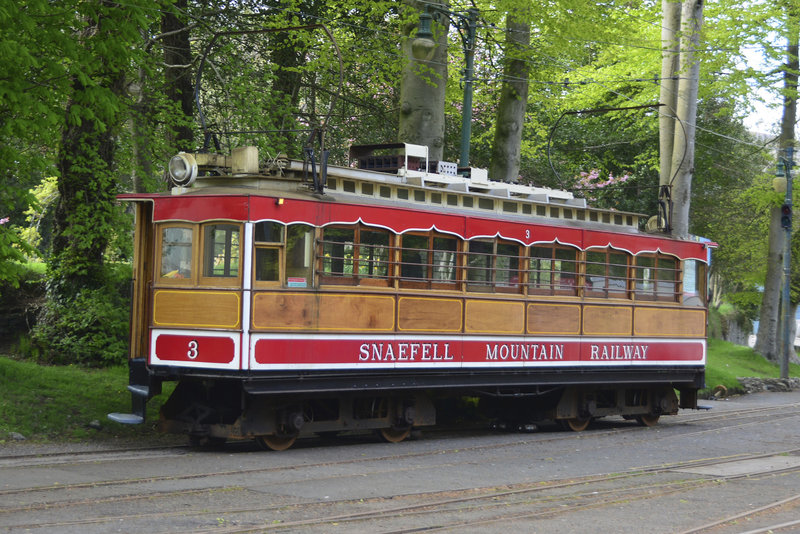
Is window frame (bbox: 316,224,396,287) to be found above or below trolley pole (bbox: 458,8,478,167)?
below

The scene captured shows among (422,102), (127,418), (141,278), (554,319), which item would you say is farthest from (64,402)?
(422,102)

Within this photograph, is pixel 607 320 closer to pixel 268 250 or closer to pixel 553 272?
pixel 553 272

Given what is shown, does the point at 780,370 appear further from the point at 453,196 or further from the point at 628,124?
the point at 453,196

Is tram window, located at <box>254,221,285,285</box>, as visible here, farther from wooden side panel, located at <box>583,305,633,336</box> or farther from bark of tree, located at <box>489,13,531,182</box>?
bark of tree, located at <box>489,13,531,182</box>

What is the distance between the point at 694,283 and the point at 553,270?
3738 mm

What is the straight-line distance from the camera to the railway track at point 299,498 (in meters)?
8.11

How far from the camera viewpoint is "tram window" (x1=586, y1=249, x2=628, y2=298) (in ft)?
52.3

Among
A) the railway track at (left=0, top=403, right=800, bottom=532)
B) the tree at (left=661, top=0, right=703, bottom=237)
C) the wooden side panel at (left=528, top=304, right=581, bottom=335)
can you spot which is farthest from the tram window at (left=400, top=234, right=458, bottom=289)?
the tree at (left=661, top=0, right=703, bottom=237)

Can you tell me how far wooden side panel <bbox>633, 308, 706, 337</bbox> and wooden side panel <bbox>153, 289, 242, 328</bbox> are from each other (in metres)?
7.40

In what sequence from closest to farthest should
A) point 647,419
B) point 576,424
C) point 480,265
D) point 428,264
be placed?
1. point 428,264
2. point 480,265
3. point 576,424
4. point 647,419

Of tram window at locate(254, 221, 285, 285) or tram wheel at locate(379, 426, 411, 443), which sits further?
tram wheel at locate(379, 426, 411, 443)

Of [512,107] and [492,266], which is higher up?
[512,107]

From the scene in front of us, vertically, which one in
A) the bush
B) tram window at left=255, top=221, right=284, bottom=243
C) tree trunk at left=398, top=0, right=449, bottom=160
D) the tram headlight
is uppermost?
tree trunk at left=398, top=0, right=449, bottom=160

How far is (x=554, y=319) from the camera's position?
1530 cm
